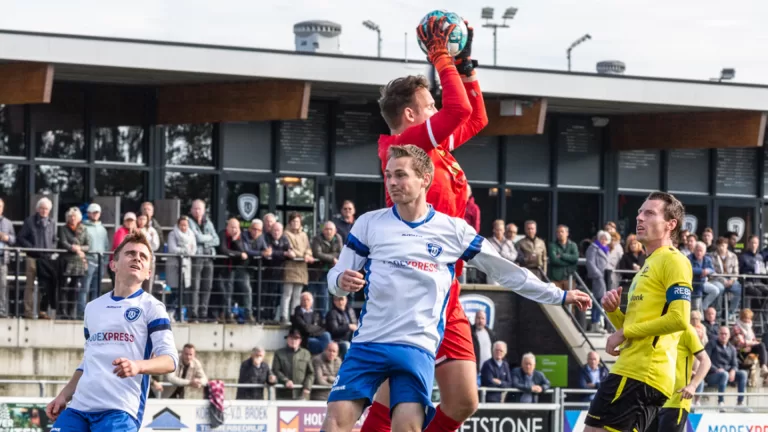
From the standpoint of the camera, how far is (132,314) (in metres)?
8.00

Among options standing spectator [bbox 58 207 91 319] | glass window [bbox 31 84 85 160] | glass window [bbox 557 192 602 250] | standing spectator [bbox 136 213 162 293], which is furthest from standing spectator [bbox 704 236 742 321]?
glass window [bbox 31 84 85 160]

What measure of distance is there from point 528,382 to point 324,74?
608 centimetres

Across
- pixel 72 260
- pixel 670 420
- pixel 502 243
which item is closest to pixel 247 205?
pixel 502 243

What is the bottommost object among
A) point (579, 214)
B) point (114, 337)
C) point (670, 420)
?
point (670, 420)

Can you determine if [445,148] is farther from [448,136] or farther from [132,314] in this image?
[132,314]

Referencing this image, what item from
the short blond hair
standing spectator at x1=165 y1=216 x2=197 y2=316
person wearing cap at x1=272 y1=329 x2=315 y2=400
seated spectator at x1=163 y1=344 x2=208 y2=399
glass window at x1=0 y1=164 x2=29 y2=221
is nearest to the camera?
the short blond hair

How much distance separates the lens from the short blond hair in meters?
7.16

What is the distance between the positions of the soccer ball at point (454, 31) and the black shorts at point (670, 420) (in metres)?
3.36

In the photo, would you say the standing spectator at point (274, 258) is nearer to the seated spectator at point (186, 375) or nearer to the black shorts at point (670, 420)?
the seated spectator at point (186, 375)

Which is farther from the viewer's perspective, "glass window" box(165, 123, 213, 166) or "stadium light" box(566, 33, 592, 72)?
"stadium light" box(566, 33, 592, 72)

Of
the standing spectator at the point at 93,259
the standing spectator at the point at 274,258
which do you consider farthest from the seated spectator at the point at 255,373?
the standing spectator at the point at 93,259

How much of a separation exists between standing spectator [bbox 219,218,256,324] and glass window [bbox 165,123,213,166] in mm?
4181

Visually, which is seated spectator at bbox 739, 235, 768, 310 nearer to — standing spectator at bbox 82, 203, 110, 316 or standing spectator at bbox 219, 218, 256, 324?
standing spectator at bbox 219, 218, 256, 324

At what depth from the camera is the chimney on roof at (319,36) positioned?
23.9m
